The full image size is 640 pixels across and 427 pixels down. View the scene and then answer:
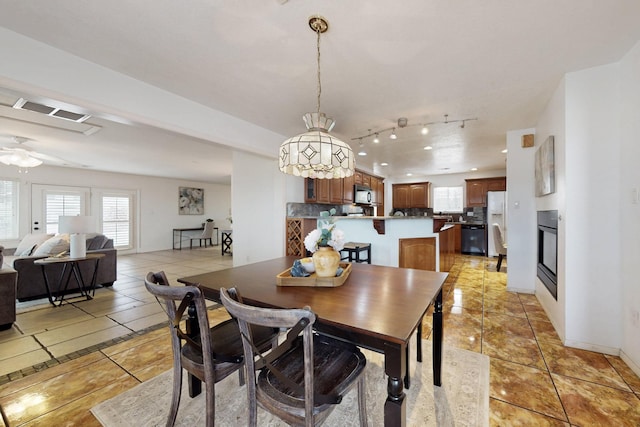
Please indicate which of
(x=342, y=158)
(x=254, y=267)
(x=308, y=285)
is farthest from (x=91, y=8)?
(x=308, y=285)

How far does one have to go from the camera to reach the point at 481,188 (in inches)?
282

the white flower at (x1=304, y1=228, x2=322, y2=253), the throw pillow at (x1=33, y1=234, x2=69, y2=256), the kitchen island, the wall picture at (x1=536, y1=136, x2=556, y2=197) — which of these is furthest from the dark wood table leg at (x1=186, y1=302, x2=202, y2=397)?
the throw pillow at (x1=33, y1=234, x2=69, y2=256)

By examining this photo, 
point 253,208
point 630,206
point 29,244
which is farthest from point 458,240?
point 29,244

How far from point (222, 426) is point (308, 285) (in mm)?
894

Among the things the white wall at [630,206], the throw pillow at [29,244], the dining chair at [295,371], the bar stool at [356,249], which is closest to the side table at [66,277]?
the throw pillow at [29,244]

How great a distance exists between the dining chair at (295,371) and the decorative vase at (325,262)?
0.41 m

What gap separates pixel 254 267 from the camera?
6.95 feet

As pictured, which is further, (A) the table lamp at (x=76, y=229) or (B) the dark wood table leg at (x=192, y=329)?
(A) the table lamp at (x=76, y=229)

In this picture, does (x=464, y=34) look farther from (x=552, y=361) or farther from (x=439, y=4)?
(x=552, y=361)

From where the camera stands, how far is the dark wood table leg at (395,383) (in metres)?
0.97

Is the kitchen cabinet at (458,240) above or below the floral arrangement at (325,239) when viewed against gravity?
below

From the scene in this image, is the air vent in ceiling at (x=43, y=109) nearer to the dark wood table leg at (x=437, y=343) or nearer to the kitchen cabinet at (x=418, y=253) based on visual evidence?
the dark wood table leg at (x=437, y=343)

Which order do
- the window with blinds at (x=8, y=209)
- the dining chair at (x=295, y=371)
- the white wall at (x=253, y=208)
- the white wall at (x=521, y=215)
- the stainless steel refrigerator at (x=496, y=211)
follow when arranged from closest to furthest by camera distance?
the dining chair at (x=295, y=371) < the white wall at (x=521, y=215) < the white wall at (x=253, y=208) < the window with blinds at (x=8, y=209) < the stainless steel refrigerator at (x=496, y=211)

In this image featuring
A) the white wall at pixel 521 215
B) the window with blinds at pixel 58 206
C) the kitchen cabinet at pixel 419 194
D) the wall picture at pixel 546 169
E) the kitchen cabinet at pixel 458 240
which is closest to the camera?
the wall picture at pixel 546 169
